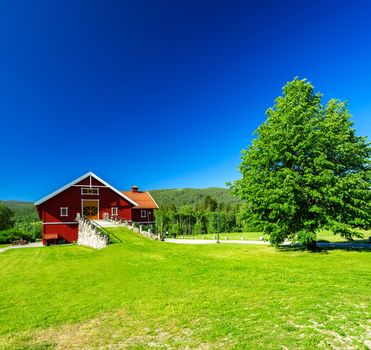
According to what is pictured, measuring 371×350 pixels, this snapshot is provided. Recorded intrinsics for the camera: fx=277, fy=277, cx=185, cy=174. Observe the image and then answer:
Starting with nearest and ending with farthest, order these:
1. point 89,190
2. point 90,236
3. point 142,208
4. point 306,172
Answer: point 306,172
point 90,236
point 89,190
point 142,208

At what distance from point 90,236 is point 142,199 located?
18.2 m

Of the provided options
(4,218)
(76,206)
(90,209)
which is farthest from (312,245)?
(4,218)

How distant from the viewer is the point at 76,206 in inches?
1505

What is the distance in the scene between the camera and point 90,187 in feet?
129

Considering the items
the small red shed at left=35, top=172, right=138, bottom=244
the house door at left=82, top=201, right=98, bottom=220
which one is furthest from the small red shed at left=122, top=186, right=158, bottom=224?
the house door at left=82, top=201, right=98, bottom=220

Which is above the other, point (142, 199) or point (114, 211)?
point (142, 199)

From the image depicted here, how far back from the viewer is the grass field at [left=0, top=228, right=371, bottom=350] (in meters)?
6.08

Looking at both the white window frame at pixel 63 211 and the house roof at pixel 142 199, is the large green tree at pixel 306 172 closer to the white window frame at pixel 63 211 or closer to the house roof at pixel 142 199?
the white window frame at pixel 63 211

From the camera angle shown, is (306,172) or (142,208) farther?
(142,208)

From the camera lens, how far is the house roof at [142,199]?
46562 mm

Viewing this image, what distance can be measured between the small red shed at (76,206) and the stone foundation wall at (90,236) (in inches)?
77.9

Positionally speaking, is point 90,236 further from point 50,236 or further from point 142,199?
point 142,199

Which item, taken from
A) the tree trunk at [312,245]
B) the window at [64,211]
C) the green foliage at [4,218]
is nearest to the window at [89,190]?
the window at [64,211]

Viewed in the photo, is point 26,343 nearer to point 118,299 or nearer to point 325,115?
point 118,299
